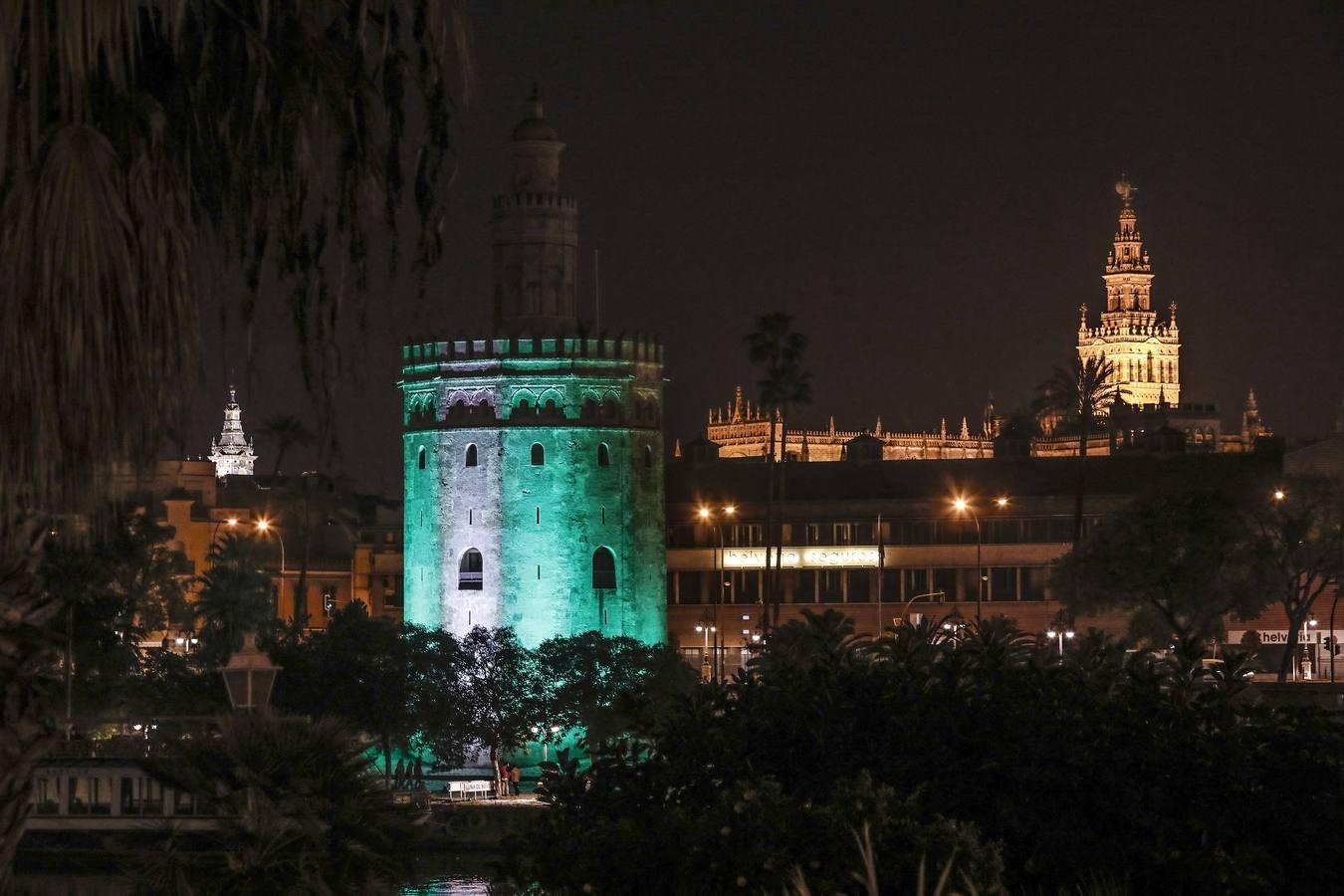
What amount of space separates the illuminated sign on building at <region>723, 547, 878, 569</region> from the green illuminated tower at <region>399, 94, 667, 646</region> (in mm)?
18364

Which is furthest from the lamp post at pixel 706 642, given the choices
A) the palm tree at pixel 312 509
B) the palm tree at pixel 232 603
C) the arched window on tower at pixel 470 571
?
the palm tree at pixel 232 603

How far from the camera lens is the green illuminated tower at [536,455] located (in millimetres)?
87938

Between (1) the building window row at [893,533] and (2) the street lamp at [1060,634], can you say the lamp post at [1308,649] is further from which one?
(1) the building window row at [893,533]

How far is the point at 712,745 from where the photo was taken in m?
22.7

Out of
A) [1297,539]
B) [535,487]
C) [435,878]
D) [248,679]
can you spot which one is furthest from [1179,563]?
[248,679]

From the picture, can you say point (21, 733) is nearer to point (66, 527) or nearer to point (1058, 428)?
point (66, 527)

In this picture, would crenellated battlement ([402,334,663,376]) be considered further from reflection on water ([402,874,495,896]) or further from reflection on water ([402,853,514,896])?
reflection on water ([402,874,495,896])

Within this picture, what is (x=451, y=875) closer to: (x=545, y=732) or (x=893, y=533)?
(x=545, y=732)

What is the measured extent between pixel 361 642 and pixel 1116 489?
4574cm

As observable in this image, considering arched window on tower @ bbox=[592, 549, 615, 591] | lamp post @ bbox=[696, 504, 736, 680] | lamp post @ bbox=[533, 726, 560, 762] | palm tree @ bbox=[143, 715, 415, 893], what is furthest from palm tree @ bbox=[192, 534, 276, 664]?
palm tree @ bbox=[143, 715, 415, 893]

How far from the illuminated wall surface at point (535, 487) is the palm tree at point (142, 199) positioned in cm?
7480

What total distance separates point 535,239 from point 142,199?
80.3 meters

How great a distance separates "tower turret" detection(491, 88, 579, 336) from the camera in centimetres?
9144

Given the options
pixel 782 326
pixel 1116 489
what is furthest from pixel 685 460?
pixel 1116 489
